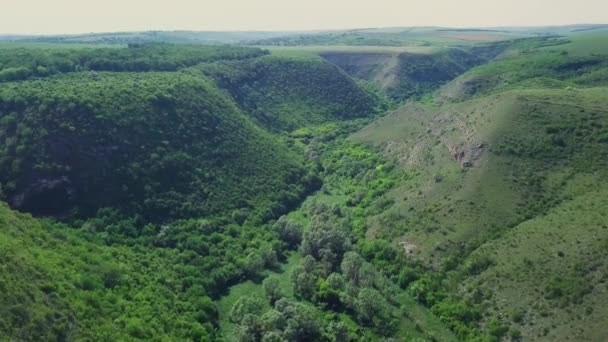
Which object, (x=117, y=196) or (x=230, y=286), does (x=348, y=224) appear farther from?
(x=117, y=196)

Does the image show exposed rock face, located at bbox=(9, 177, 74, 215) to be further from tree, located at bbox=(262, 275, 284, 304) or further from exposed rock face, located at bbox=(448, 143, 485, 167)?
exposed rock face, located at bbox=(448, 143, 485, 167)

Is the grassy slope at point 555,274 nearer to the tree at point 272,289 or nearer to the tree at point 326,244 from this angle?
the tree at point 326,244

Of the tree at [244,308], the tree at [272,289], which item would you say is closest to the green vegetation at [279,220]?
the tree at [272,289]

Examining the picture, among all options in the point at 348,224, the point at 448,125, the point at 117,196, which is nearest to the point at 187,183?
the point at 117,196

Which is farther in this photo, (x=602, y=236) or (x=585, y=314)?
(x=602, y=236)

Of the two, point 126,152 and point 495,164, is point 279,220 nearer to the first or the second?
point 126,152

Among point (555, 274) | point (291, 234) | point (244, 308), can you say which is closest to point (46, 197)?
point (244, 308)
